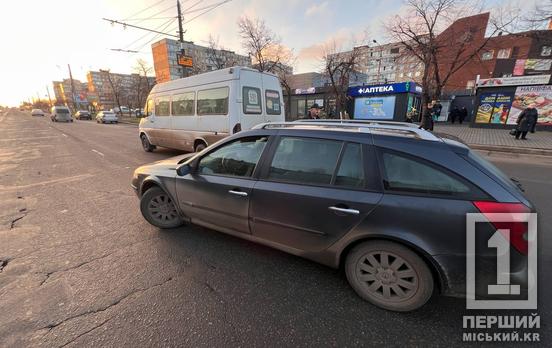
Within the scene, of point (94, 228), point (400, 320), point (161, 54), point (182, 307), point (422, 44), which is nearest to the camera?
point (400, 320)

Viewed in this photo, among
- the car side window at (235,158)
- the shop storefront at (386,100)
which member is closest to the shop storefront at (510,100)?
the shop storefront at (386,100)

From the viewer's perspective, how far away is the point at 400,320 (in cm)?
203

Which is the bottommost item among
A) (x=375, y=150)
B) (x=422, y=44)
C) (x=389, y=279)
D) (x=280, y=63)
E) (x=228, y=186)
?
(x=389, y=279)

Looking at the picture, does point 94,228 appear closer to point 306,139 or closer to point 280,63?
point 306,139

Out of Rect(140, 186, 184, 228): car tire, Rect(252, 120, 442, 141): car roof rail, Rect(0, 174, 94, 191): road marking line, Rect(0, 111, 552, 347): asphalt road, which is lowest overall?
Rect(0, 111, 552, 347): asphalt road

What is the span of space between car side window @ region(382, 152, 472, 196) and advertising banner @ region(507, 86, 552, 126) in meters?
19.9

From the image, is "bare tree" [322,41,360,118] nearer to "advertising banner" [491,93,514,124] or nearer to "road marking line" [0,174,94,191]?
"advertising banner" [491,93,514,124]

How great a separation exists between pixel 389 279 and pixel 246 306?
1275mm

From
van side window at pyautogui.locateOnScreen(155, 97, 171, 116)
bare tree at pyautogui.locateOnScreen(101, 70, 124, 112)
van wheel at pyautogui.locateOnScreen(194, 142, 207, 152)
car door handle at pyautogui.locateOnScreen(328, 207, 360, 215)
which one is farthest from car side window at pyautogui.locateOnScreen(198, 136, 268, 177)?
bare tree at pyautogui.locateOnScreen(101, 70, 124, 112)

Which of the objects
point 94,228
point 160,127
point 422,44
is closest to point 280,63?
point 422,44

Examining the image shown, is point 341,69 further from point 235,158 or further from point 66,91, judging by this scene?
point 66,91

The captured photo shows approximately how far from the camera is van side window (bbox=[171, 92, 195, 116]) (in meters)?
7.50

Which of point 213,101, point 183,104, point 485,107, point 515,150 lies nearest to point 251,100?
point 213,101

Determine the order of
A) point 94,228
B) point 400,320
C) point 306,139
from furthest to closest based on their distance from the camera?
point 94,228, point 306,139, point 400,320
